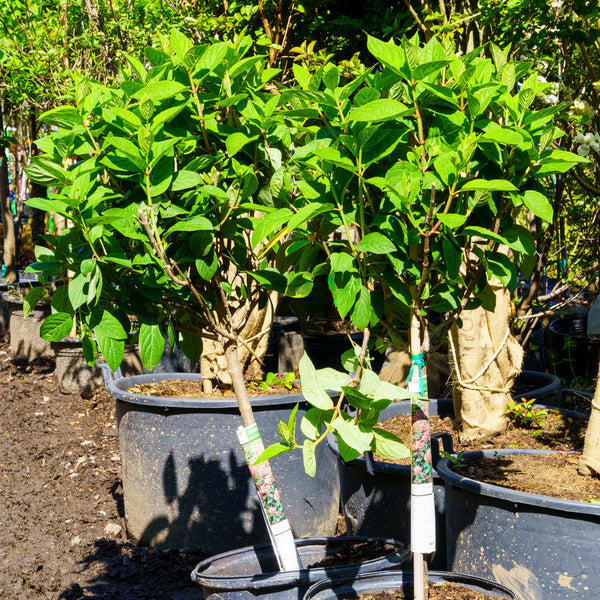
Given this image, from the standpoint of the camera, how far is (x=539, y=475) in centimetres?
182

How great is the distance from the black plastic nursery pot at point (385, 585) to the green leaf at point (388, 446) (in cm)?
47

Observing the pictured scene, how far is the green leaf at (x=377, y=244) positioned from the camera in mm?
1122

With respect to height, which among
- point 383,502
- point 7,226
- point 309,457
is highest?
point 7,226

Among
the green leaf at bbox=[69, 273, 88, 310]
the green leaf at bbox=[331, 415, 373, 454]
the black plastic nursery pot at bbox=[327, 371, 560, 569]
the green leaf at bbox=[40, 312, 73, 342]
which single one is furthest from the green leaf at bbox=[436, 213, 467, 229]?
the black plastic nursery pot at bbox=[327, 371, 560, 569]

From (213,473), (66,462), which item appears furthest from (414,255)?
(66,462)

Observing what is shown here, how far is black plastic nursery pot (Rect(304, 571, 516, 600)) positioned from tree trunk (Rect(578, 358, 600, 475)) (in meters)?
0.47

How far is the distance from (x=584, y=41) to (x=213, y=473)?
205 centimetres

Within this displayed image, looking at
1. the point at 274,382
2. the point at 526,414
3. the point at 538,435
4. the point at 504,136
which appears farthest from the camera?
the point at 274,382

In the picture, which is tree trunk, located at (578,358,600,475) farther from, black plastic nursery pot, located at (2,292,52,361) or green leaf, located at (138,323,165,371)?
black plastic nursery pot, located at (2,292,52,361)

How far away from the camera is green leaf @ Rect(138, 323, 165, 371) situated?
4.67 ft

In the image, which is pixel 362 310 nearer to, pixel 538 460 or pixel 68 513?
pixel 538 460

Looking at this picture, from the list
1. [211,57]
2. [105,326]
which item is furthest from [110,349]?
[211,57]

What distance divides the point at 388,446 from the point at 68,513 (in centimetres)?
247

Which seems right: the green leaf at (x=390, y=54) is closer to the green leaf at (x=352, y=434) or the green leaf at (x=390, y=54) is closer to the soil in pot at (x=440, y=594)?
the green leaf at (x=352, y=434)
